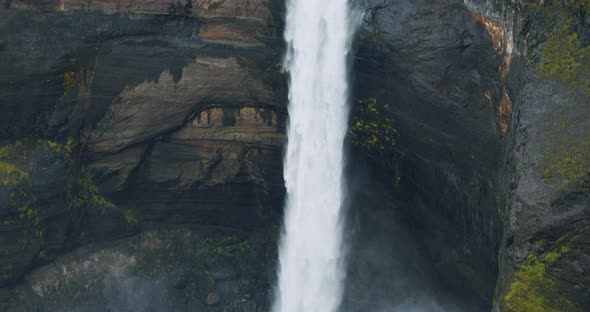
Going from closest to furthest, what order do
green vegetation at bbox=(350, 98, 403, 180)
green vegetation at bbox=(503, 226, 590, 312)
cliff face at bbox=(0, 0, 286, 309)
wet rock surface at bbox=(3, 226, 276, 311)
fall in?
green vegetation at bbox=(503, 226, 590, 312) → cliff face at bbox=(0, 0, 286, 309) → green vegetation at bbox=(350, 98, 403, 180) → wet rock surface at bbox=(3, 226, 276, 311)

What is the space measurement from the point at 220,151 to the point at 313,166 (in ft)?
11.7

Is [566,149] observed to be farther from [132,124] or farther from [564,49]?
[132,124]

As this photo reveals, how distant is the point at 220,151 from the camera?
26625mm

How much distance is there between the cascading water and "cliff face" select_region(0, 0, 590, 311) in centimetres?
62

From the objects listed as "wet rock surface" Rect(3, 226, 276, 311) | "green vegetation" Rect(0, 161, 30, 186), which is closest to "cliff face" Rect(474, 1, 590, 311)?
"wet rock surface" Rect(3, 226, 276, 311)

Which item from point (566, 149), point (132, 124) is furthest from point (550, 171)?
point (132, 124)

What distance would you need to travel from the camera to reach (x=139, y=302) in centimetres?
2580

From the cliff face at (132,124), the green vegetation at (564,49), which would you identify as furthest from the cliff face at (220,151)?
the green vegetation at (564,49)

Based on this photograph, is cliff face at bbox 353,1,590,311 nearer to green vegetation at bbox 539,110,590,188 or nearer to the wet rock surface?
green vegetation at bbox 539,110,590,188

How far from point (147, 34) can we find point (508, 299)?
1392 cm

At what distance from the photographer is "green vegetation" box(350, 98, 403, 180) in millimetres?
24359

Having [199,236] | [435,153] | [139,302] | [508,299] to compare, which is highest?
[435,153]

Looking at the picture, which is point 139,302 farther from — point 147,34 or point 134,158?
point 147,34

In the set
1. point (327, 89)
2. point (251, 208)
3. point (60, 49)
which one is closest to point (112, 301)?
point (251, 208)
